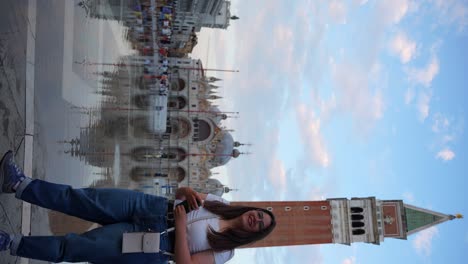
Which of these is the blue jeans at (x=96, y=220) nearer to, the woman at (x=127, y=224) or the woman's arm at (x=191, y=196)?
the woman at (x=127, y=224)

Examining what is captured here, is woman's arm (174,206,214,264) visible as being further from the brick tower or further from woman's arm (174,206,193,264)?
the brick tower

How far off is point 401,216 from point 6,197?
24.7 m

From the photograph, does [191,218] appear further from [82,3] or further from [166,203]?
[82,3]

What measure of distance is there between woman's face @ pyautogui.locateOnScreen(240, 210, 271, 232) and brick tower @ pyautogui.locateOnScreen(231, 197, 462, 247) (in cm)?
1935

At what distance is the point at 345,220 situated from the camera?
987 inches

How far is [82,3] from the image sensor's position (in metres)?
8.83

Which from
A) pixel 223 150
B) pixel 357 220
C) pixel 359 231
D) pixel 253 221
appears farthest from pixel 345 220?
pixel 253 221

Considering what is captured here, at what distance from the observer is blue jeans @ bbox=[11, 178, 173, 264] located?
12.3 ft

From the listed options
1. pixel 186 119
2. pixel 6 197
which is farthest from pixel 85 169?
pixel 186 119

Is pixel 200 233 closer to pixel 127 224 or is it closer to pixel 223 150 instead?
pixel 127 224

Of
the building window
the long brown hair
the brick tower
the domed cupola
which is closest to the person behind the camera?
the long brown hair

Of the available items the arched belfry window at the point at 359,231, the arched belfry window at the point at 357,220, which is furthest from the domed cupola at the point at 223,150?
the arched belfry window at the point at 359,231

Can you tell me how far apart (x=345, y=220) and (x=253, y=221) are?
2245 centimetres

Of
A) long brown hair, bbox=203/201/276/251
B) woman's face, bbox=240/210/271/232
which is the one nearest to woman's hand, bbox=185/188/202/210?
long brown hair, bbox=203/201/276/251
